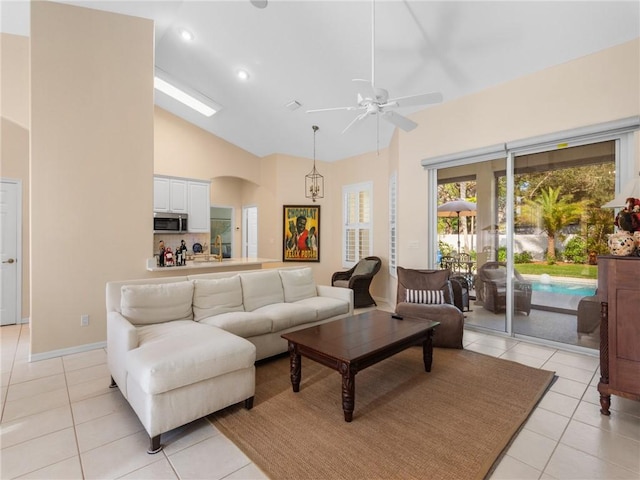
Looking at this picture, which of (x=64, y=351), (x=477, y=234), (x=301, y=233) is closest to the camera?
(x=64, y=351)

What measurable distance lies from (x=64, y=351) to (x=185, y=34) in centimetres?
431

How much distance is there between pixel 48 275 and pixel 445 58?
5.25 m

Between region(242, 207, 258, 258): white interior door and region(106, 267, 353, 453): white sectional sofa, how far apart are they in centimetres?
395

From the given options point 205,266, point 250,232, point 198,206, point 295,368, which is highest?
point 198,206

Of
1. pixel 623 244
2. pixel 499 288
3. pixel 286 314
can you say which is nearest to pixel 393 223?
pixel 499 288

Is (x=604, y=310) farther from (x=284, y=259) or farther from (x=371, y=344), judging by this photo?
(x=284, y=259)

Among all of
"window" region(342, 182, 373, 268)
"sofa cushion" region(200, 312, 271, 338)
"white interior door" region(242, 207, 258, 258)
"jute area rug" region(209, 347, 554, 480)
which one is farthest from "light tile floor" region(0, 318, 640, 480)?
"white interior door" region(242, 207, 258, 258)

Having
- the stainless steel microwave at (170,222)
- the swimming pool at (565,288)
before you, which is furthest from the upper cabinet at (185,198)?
the swimming pool at (565,288)

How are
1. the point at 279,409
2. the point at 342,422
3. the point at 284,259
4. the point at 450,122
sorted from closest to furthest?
the point at 342,422 < the point at 279,409 < the point at 450,122 < the point at 284,259

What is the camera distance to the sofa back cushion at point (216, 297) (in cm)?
327

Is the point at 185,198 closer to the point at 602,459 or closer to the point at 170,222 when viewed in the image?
the point at 170,222

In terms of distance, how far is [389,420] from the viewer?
225 centimetres

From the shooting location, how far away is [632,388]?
2.27 metres

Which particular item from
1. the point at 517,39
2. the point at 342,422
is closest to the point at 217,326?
the point at 342,422
